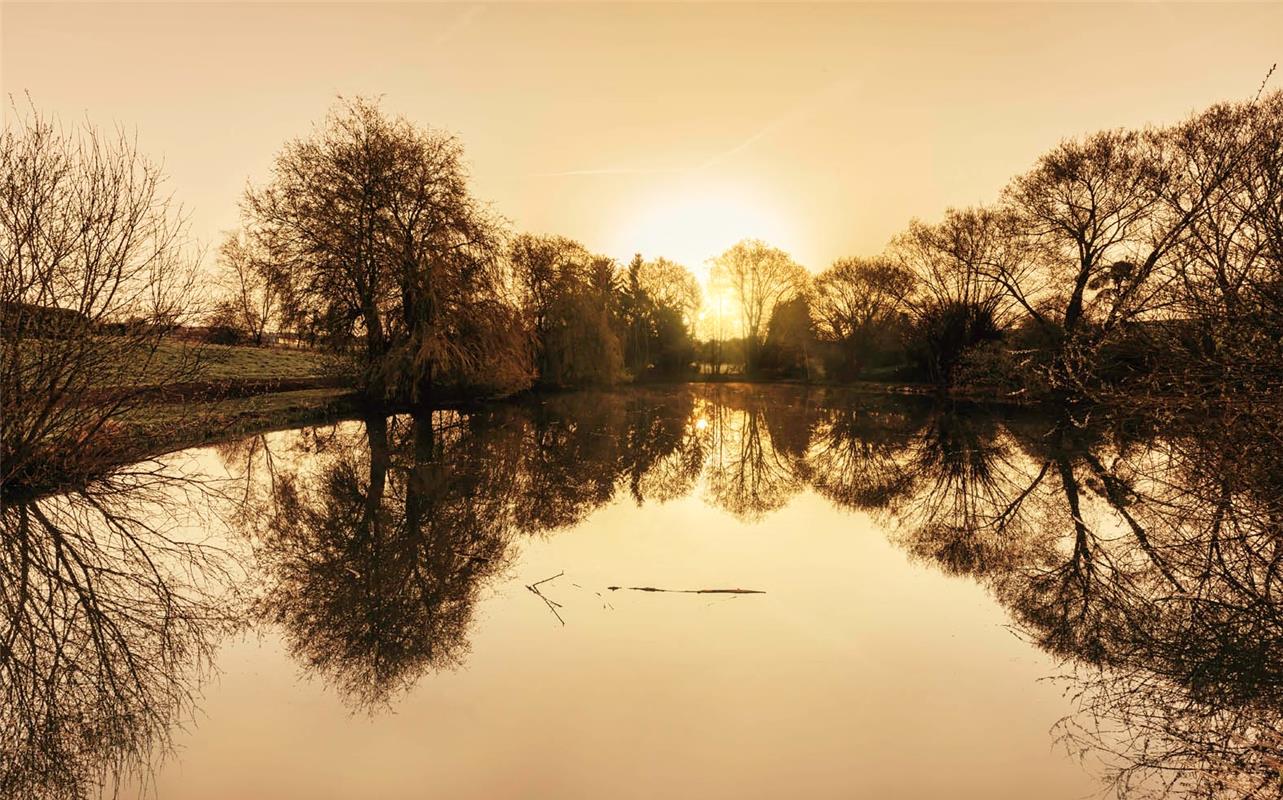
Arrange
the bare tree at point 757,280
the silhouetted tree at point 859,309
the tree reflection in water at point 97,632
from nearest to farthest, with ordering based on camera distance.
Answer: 1. the tree reflection in water at point 97,632
2. the silhouetted tree at point 859,309
3. the bare tree at point 757,280

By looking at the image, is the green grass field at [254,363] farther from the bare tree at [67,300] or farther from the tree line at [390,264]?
the bare tree at [67,300]

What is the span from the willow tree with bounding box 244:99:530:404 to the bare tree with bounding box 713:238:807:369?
3716cm

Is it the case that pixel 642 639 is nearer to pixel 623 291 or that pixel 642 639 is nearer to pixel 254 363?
pixel 254 363

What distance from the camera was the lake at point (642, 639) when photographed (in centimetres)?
396

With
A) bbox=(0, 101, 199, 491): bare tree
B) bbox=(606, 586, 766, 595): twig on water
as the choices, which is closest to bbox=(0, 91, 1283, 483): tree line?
bbox=(0, 101, 199, 491): bare tree

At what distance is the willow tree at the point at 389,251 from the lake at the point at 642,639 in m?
12.4

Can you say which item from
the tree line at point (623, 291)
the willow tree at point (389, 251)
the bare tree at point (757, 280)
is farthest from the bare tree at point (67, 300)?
the bare tree at point (757, 280)

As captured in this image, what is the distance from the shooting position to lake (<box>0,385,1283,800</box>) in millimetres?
3963

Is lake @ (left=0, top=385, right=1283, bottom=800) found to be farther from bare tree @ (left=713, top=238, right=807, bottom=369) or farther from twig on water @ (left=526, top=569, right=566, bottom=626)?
bare tree @ (left=713, top=238, right=807, bottom=369)

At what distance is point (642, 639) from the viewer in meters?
5.70

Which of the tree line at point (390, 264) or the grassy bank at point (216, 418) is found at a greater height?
the tree line at point (390, 264)

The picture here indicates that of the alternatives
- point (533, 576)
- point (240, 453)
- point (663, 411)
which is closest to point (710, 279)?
point (663, 411)

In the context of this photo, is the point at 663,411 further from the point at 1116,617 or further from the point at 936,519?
the point at 1116,617

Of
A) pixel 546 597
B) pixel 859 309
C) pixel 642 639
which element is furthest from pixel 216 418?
pixel 859 309
